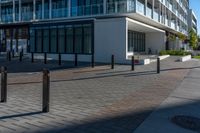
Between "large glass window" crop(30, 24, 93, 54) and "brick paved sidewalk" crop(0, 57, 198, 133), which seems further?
"large glass window" crop(30, 24, 93, 54)

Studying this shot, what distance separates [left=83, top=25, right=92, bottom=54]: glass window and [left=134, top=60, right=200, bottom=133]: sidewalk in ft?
62.4

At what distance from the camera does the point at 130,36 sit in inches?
1547

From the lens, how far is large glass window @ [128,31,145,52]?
127 feet

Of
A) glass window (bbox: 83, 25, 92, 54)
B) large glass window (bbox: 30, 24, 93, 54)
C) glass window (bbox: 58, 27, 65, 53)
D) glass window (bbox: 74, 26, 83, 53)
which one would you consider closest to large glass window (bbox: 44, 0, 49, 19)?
large glass window (bbox: 30, 24, 93, 54)

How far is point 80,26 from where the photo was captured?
31250 millimetres

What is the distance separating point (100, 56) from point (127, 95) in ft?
63.1

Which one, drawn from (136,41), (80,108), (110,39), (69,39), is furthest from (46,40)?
(80,108)

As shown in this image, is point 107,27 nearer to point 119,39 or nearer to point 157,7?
point 119,39

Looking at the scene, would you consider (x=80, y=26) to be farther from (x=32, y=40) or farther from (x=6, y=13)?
(x=6, y=13)

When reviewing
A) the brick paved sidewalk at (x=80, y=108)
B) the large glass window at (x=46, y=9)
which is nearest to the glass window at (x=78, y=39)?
the large glass window at (x=46, y=9)

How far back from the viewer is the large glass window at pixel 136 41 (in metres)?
38.8

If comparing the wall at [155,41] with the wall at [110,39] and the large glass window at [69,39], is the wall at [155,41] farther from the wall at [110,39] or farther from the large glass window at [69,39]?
the wall at [110,39]

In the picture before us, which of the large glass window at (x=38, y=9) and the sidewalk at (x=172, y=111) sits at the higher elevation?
the large glass window at (x=38, y=9)

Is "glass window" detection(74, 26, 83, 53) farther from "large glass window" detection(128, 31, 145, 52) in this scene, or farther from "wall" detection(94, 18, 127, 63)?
"large glass window" detection(128, 31, 145, 52)
